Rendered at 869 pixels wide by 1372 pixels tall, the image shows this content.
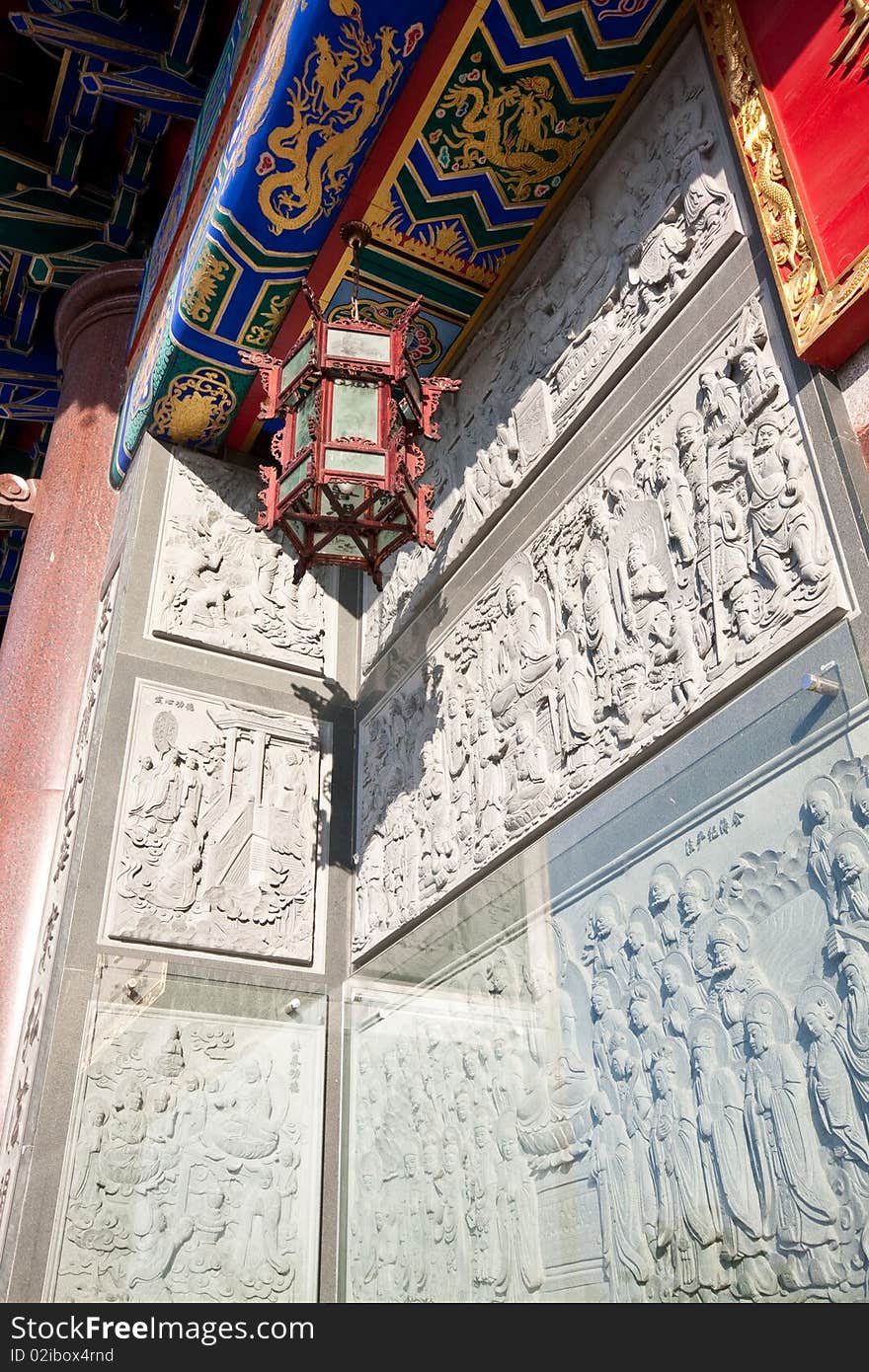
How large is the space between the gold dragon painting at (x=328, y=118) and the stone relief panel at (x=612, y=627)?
1878 millimetres

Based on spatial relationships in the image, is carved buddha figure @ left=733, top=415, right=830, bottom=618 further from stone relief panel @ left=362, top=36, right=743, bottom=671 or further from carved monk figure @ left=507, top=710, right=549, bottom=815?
carved monk figure @ left=507, top=710, right=549, bottom=815

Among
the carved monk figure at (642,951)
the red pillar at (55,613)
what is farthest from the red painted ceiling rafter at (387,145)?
the carved monk figure at (642,951)

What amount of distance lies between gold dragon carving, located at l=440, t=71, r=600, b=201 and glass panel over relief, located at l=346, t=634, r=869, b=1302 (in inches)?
112

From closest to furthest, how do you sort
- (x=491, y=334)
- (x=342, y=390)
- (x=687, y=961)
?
(x=687, y=961), (x=342, y=390), (x=491, y=334)

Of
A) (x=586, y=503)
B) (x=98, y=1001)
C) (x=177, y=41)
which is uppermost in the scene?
(x=177, y=41)

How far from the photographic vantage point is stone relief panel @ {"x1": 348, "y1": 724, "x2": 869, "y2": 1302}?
2.55 m

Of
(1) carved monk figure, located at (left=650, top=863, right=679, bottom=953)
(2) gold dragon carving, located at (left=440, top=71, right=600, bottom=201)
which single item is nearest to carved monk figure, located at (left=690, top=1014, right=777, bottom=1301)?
(1) carved monk figure, located at (left=650, top=863, right=679, bottom=953)

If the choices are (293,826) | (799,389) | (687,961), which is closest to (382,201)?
(799,389)

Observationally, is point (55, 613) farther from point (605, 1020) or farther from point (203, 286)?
point (605, 1020)

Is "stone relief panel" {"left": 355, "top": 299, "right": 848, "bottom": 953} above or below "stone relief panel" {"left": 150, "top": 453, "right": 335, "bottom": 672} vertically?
below

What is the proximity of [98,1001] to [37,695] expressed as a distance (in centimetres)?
223

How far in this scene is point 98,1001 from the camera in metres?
4.66

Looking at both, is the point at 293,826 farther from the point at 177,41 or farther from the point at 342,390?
the point at 177,41

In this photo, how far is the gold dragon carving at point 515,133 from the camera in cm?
441
